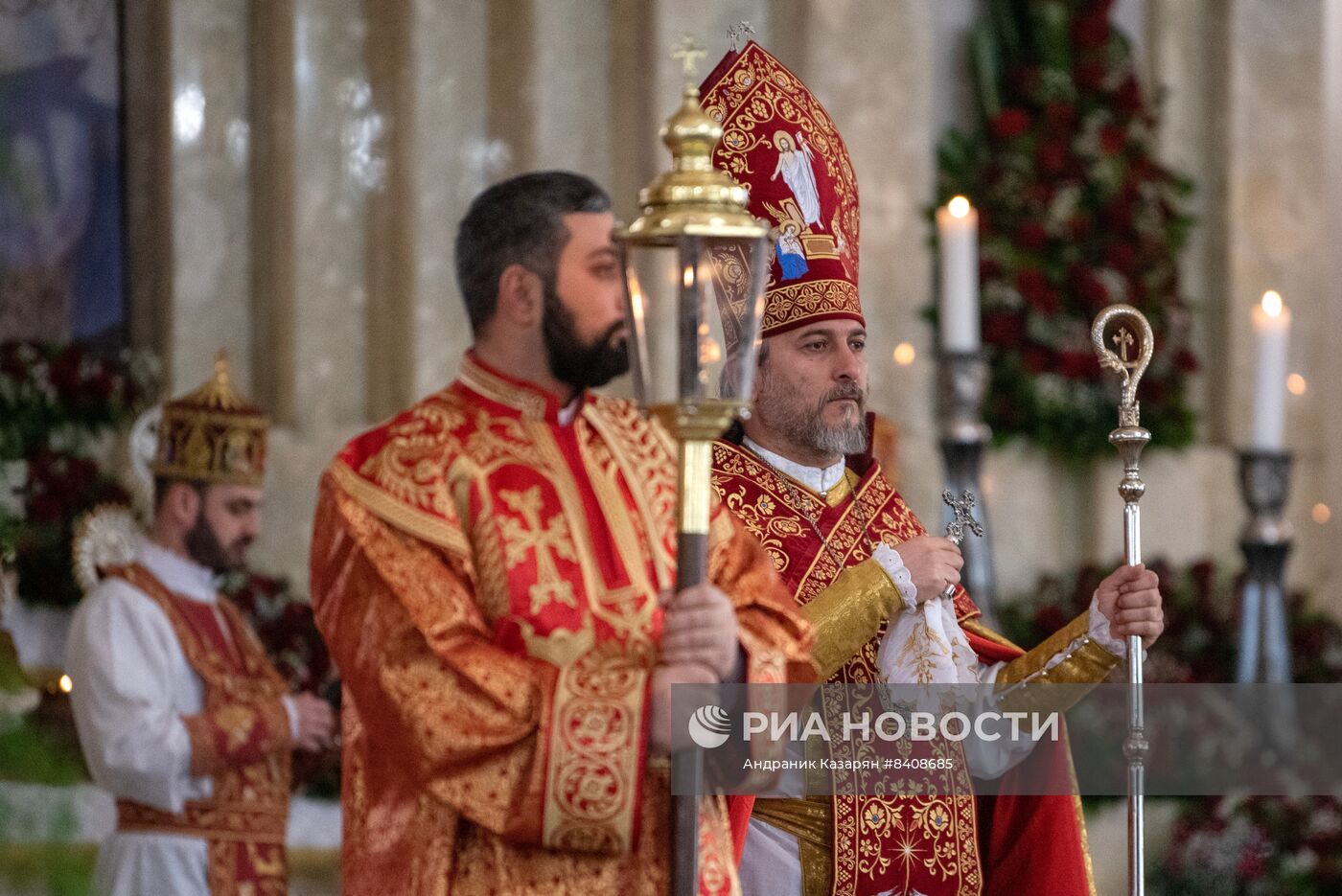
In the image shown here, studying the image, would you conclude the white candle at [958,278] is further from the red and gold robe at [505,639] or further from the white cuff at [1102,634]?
the red and gold robe at [505,639]

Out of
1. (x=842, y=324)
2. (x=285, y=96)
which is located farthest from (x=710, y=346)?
(x=285, y=96)

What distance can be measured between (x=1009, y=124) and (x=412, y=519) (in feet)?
12.6

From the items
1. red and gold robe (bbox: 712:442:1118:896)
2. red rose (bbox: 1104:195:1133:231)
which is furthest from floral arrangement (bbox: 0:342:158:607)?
red rose (bbox: 1104:195:1133:231)

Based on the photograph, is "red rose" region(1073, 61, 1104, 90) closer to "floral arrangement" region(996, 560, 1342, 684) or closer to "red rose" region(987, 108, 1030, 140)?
"red rose" region(987, 108, 1030, 140)

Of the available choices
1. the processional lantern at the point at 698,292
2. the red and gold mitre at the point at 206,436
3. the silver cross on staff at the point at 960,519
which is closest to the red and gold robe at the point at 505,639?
the processional lantern at the point at 698,292

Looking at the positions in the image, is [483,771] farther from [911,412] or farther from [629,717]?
[911,412]

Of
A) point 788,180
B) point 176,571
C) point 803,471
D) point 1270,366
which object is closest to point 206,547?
point 176,571

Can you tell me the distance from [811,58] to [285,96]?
4.98 ft

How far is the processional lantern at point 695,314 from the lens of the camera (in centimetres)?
262

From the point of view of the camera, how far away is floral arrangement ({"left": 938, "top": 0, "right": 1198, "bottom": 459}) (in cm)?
616

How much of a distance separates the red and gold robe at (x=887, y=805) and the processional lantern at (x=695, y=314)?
2.57 ft

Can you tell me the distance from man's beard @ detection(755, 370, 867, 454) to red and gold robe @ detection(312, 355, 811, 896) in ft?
1.94

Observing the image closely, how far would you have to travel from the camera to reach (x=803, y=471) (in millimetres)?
3729

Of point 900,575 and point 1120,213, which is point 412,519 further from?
point 1120,213
